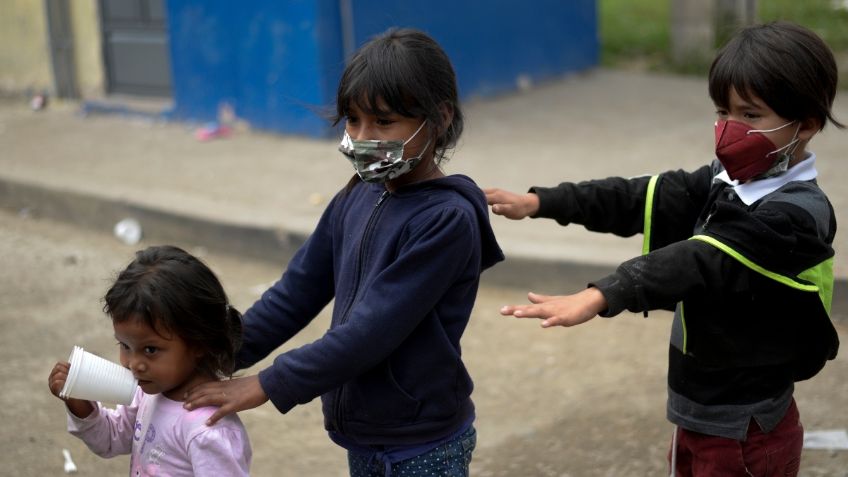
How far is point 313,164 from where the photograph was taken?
23.5ft

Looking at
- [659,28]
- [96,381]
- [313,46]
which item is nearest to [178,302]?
[96,381]

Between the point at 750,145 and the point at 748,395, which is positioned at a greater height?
the point at 750,145

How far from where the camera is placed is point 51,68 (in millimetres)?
9727

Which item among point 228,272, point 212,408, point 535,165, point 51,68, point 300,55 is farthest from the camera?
point 51,68

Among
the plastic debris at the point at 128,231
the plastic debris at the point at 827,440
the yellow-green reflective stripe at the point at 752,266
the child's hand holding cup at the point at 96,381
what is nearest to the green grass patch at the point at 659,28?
the plastic debris at the point at 128,231

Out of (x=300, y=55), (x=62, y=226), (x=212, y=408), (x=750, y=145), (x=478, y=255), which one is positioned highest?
(x=750, y=145)

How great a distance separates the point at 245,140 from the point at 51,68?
108 inches

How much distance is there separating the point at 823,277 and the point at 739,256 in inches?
10.4

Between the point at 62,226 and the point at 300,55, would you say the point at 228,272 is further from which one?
the point at 300,55

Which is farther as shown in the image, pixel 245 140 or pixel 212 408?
pixel 245 140

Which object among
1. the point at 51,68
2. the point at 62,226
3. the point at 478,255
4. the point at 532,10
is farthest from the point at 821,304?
the point at 51,68

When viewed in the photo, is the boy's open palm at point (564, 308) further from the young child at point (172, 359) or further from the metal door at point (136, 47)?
the metal door at point (136, 47)

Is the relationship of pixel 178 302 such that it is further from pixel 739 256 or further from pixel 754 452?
pixel 754 452

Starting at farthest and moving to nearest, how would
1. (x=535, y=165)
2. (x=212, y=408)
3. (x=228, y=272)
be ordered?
1. (x=535, y=165)
2. (x=228, y=272)
3. (x=212, y=408)
